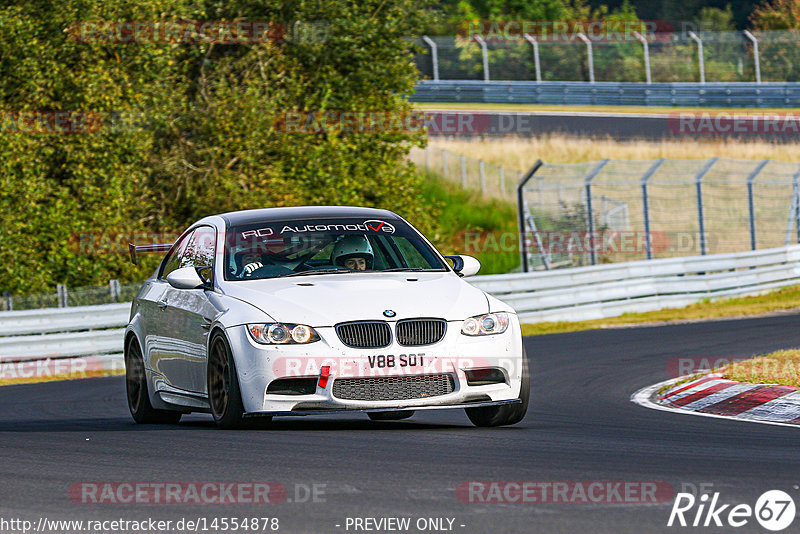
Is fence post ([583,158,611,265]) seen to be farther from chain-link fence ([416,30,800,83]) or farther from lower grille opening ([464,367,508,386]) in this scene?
chain-link fence ([416,30,800,83])

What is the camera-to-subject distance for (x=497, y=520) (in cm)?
567

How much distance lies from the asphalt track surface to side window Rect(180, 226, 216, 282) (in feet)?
3.68

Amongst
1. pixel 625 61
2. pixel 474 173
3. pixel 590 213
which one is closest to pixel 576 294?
pixel 590 213

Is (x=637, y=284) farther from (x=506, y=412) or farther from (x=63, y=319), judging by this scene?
(x=506, y=412)

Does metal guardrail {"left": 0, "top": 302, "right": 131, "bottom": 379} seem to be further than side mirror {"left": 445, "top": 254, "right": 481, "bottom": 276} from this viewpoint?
Yes

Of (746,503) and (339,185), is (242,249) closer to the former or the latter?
(746,503)

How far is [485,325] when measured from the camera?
29.5 feet

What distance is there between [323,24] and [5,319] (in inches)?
546

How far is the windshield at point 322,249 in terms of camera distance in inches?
381

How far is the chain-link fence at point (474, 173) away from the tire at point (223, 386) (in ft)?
Answer: 108

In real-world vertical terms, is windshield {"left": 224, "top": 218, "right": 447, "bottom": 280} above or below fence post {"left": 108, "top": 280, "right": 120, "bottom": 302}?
above

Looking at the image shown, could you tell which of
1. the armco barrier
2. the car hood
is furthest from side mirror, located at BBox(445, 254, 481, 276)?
the armco barrier

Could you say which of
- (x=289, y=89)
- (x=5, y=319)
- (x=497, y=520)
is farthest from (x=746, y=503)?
(x=289, y=89)

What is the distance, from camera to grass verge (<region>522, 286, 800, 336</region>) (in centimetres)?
2244
